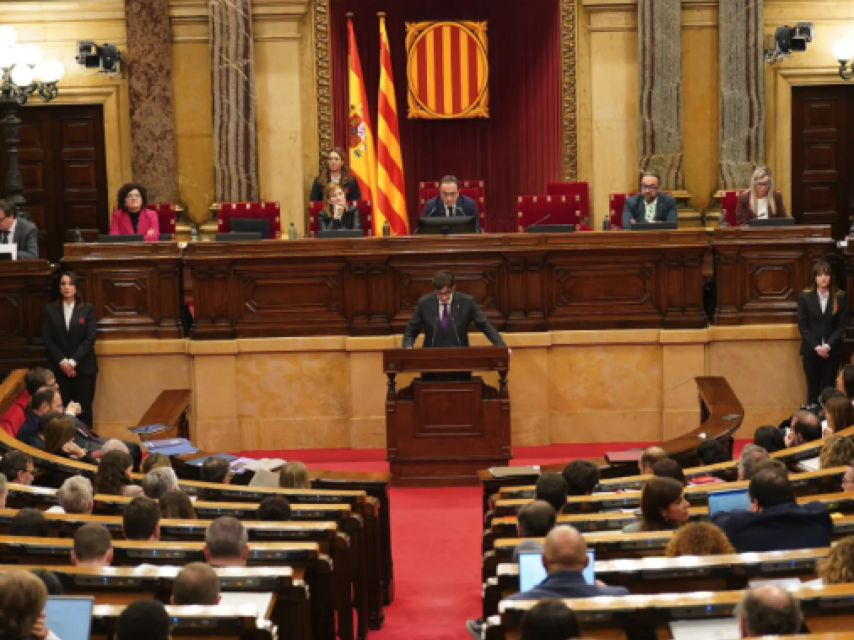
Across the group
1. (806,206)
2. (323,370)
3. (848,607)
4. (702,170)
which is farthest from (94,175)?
(848,607)

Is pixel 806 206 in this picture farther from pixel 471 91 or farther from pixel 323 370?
pixel 323 370

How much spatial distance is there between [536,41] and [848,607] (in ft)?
35.5

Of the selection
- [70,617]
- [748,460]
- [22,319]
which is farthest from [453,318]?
[70,617]

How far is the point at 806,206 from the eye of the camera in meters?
14.0

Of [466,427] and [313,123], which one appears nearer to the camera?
[466,427]

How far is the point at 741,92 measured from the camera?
44.3ft

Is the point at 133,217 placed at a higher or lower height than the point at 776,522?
higher

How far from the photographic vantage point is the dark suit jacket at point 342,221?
35.8ft

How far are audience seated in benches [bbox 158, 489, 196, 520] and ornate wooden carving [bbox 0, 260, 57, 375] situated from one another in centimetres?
491

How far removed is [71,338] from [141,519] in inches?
202

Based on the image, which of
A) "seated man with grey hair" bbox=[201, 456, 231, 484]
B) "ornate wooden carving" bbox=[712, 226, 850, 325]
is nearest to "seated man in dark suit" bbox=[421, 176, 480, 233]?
"ornate wooden carving" bbox=[712, 226, 850, 325]

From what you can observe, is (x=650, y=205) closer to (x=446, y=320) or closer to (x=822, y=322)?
(x=822, y=322)

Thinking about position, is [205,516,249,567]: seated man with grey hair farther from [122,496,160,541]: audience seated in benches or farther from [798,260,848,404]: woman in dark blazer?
[798,260,848,404]: woman in dark blazer

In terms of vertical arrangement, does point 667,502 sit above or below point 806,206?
below
